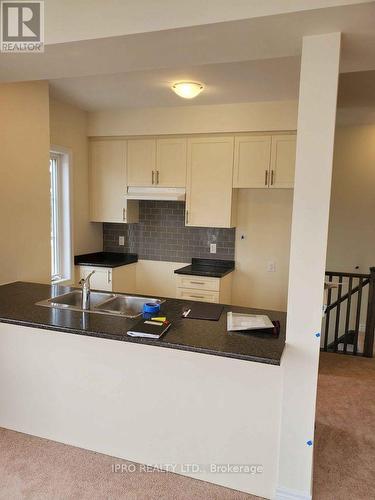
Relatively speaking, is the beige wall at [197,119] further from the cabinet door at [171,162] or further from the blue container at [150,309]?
the blue container at [150,309]

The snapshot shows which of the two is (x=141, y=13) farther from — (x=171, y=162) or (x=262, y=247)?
(x=262, y=247)

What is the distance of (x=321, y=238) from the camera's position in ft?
5.66

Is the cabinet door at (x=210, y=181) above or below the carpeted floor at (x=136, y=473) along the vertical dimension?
above

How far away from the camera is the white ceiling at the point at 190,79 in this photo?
9.05ft

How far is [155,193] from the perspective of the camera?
4129 mm

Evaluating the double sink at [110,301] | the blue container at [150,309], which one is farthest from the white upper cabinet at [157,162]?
the blue container at [150,309]

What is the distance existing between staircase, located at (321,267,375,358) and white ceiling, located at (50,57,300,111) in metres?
1.93

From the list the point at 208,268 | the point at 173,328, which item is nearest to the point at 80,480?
the point at 173,328

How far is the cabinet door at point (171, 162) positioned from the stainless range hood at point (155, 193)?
0.07 meters

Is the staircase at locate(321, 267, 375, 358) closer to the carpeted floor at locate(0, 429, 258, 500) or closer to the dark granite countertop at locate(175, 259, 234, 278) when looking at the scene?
the dark granite countertop at locate(175, 259, 234, 278)

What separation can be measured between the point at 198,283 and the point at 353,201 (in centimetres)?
241

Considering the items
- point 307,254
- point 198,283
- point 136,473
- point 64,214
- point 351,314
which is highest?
point 64,214

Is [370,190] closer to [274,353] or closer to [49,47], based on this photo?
[274,353]

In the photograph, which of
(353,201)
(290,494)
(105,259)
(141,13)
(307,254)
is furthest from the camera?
(353,201)
